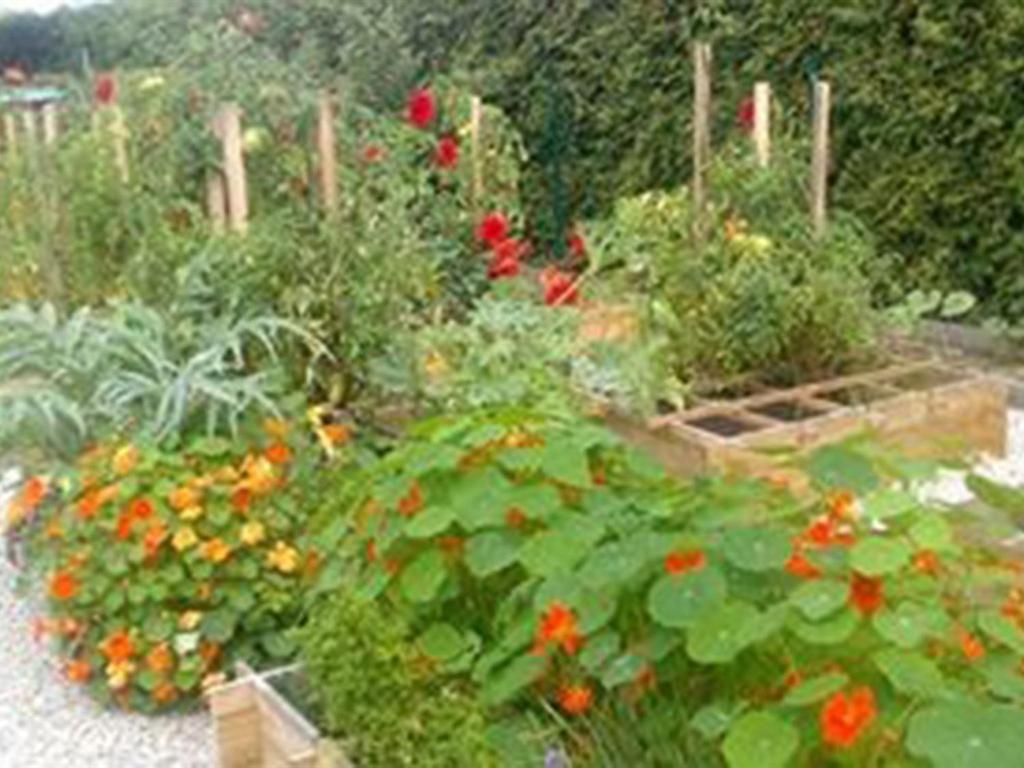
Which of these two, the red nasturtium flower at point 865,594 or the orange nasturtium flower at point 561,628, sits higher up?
the red nasturtium flower at point 865,594

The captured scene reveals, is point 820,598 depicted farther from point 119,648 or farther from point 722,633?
point 119,648

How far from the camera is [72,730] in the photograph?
11.3 ft

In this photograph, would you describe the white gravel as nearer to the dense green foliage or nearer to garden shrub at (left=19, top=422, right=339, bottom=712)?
garden shrub at (left=19, top=422, right=339, bottom=712)

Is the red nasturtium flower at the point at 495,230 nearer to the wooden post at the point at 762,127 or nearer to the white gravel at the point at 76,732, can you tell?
the wooden post at the point at 762,127

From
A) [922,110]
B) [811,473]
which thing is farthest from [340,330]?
[922,110]

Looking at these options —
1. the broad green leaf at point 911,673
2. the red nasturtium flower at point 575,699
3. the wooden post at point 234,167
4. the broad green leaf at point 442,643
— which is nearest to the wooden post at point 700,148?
the wooden post at point 234,167

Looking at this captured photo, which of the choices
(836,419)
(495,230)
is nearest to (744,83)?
(495,230)

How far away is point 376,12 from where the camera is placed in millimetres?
9633

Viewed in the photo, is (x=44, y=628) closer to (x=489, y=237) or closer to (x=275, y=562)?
(x=275, y=562)

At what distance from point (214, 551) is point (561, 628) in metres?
1.47

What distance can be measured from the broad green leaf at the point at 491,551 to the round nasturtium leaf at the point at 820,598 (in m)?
0.51

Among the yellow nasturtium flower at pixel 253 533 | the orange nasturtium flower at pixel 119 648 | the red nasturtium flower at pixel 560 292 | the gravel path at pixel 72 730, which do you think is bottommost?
the gravel path at pixel 72 730

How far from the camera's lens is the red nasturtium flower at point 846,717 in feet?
5.86

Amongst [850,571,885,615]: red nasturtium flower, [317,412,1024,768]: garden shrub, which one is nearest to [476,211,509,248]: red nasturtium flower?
[317,412,1024,768]: garden shrub
